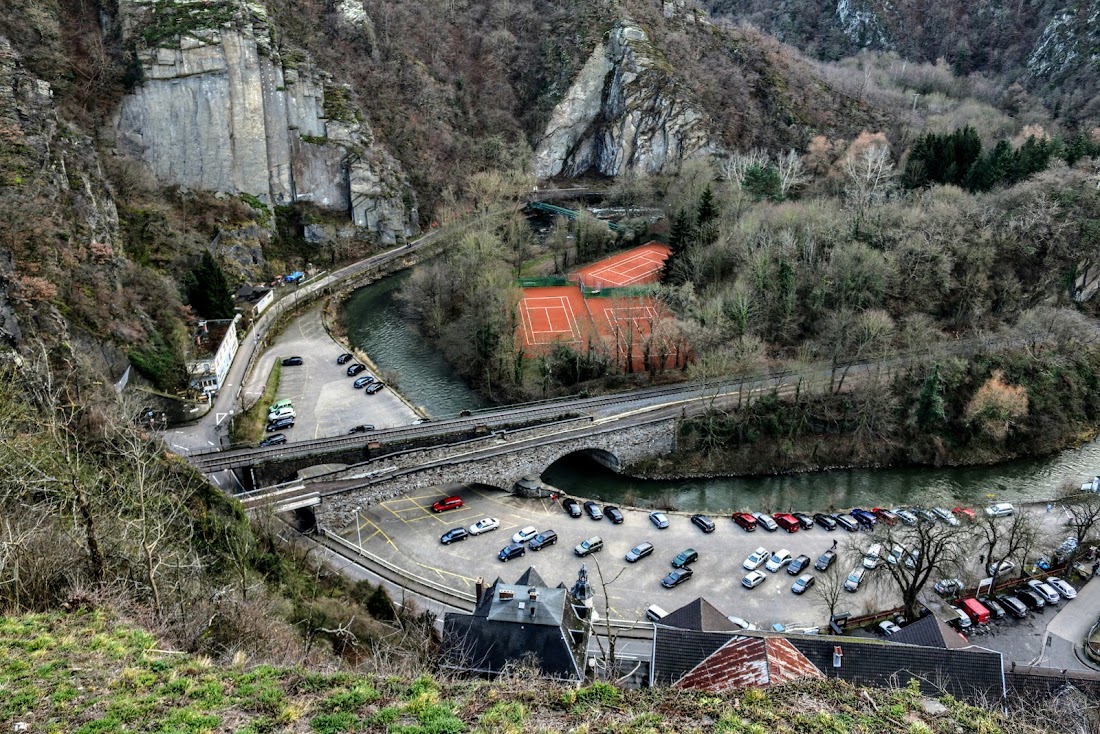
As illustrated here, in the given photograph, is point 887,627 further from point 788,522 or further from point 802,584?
point 788,522

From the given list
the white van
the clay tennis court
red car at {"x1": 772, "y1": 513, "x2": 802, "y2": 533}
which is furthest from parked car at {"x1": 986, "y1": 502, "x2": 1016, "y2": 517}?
the clay tennis court

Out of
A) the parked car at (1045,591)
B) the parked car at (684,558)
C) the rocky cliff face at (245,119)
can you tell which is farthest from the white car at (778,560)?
the rocky cliff face at (245,119)

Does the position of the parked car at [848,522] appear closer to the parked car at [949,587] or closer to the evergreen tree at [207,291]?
the parked car at [949,587]

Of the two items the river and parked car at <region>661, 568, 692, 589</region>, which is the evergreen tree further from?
parked car at <region>661, 568, 692, 589</region>

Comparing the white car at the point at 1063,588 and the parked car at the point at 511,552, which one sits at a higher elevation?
the parked car at the point at 511,552

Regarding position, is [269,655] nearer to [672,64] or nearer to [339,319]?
[339,319]
